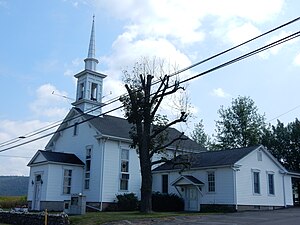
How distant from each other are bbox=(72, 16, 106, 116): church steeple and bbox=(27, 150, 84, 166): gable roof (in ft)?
16.3

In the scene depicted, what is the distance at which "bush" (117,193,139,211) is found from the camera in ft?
108

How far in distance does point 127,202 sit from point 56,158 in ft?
23.1

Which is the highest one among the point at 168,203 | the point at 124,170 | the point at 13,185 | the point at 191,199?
the point at 124,170

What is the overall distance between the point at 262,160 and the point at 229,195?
5306 mm

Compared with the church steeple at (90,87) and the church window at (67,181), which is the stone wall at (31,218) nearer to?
the church window at (67,181)

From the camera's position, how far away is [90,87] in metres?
38.5

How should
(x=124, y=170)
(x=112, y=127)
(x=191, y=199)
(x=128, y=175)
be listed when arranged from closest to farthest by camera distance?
(x=191, y=199), (x=124, y=170), (x=128, y=175), (x=112, y=127)

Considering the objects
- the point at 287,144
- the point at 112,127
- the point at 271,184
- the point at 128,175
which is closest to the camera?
the point at 271,184

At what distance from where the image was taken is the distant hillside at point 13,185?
67.6 metres

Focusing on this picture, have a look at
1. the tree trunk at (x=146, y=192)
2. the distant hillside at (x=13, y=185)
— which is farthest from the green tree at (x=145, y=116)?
the distant hillside at (x=13, y=185)

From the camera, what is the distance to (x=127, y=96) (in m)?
27.7

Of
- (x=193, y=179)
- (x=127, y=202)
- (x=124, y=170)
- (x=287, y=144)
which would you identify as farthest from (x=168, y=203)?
(x=287, y=144)

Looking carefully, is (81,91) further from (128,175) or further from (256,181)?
(256,181)

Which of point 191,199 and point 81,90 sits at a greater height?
point 81,90
